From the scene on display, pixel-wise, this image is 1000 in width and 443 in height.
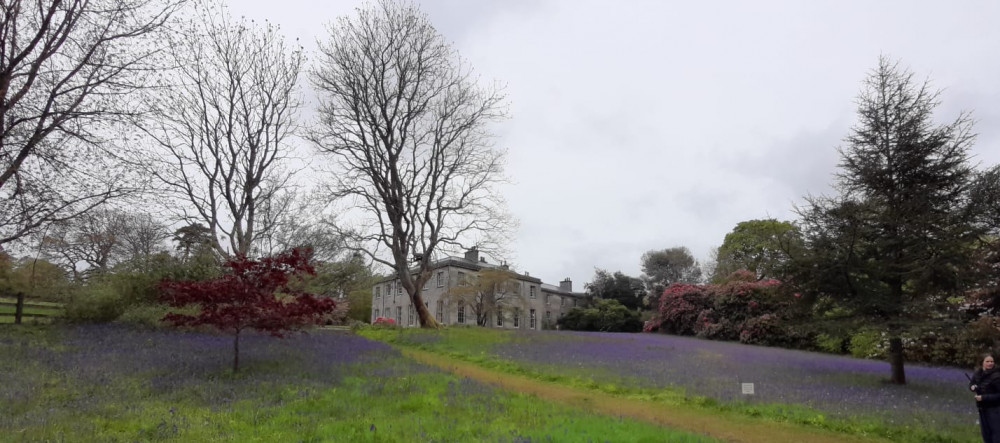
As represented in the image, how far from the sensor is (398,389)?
9.75 metres

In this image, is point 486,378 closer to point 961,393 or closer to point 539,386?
point 539,386

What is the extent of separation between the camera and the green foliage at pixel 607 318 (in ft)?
158

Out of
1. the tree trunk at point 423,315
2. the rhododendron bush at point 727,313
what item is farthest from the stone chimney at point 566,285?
the tree trunk at point 423,315

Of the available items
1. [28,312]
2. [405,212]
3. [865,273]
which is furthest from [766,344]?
[28,312]

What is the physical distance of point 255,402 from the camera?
26.8ft

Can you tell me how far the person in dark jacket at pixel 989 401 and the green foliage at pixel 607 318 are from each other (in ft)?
133

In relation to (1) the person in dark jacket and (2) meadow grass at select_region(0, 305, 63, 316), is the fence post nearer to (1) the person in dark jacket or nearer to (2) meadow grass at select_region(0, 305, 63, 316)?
(2) meadow grass at select_region(0, 305, 63, 316)

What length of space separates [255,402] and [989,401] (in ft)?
35.0

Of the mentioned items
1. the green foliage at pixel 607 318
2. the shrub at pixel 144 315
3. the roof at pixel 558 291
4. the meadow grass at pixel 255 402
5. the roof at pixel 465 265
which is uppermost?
the roof at pixel 465 265

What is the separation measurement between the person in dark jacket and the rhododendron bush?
1730 centimetres

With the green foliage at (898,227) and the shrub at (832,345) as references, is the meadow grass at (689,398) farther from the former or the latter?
the shrub at (832,345)

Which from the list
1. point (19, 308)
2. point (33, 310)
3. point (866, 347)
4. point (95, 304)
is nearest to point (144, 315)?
point (95, 304)

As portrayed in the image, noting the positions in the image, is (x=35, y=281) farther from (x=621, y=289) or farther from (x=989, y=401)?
(x=621, y=289)

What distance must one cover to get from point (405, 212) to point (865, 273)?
20287mm
